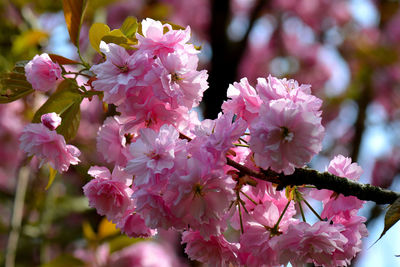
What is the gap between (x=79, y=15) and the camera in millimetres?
979

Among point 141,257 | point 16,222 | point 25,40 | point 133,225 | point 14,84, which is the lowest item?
point 141,257

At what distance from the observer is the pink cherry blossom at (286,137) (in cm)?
72

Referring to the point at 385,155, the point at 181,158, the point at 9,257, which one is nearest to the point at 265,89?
the point at 181,158

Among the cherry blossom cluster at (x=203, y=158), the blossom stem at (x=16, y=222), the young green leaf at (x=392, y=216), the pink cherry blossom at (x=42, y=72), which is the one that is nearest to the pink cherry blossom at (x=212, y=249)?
the cherry blossom cluster at (x=203, y=158)

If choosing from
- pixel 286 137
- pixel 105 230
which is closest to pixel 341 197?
pixel 286 137

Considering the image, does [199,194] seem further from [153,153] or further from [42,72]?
[42,72]

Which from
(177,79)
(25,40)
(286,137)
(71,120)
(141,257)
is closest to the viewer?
(286,137)

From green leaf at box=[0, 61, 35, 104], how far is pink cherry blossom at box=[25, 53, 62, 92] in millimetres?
69

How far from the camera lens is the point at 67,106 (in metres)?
0.94

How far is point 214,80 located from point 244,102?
288 cm

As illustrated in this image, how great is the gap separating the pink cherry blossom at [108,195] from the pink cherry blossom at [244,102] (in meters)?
0.23

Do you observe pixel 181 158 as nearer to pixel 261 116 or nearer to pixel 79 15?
pixel 261 116

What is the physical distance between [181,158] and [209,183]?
0.06m

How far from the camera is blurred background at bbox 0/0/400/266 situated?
7.35 feet
